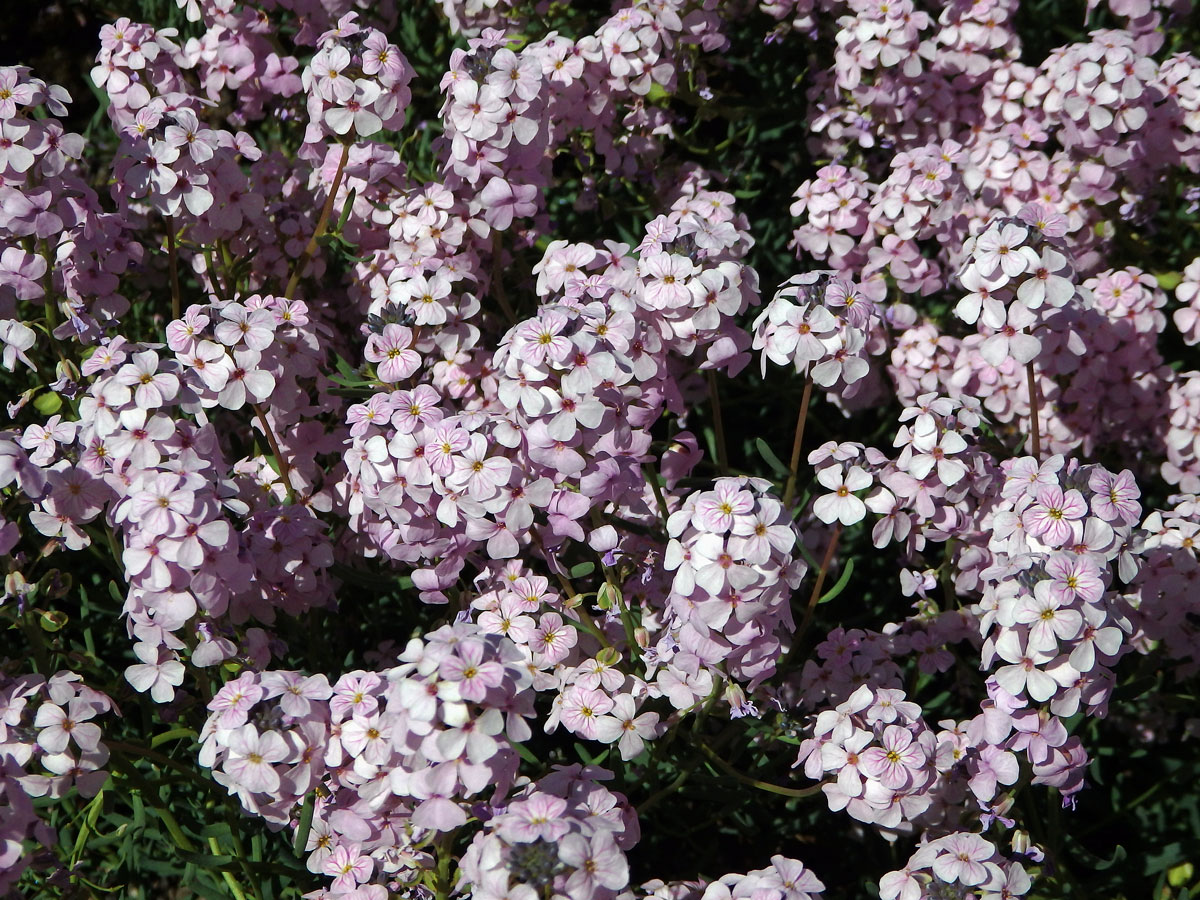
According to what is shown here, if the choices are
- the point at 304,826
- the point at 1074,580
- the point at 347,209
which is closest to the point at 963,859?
the point at 1074,580

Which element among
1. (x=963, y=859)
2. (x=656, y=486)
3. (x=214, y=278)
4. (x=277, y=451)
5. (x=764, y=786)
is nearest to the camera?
(x=963, y=859)

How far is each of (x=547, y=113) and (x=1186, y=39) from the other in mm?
2683

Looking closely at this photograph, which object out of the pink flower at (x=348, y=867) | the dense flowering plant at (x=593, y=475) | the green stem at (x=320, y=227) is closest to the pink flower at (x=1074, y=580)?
the dense flowering plant at (x=593, y=475)

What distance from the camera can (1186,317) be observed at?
336 cm

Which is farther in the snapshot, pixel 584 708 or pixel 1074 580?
pixel 584 708

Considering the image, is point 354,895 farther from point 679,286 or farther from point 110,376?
point 679,286

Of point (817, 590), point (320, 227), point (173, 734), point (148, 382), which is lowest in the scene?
point (173, 734)

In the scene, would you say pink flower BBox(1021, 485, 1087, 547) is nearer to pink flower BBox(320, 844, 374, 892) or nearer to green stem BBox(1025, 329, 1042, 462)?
green stem BBox(1025, 329, 1042, 462)

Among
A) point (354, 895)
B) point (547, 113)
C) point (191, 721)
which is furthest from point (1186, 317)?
point (191, 721)

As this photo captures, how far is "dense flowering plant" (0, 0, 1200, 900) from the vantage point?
7.64 feet

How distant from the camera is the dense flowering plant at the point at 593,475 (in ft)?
7.64

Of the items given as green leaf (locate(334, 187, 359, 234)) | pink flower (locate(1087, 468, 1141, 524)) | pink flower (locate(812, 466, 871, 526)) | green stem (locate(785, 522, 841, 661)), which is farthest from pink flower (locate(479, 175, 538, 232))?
pink flower (locate(1087, 468, 1141, 524))

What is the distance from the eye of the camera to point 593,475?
2.48m

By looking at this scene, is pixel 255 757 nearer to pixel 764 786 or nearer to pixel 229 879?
pixel 229 879
